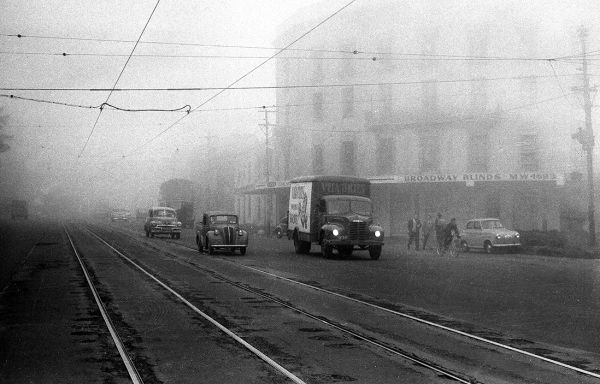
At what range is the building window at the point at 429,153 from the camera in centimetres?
4516

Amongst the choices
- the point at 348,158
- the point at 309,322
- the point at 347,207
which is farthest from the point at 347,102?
the point at 309,322

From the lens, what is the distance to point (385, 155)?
4866cm

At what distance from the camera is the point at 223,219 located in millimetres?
27422

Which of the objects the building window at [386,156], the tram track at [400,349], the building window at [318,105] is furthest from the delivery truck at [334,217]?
the building window at [318,105]

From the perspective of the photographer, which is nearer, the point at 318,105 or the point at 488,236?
the point at 488,236

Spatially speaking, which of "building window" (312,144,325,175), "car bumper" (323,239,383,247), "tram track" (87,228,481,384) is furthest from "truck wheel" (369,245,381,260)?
"building window" (312,144,325,175)

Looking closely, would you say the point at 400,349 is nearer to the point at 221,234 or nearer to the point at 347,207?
the point at 347,207

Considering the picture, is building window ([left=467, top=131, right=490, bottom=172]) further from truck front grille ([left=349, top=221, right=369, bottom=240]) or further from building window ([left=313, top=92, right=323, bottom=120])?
truck front grille ([left=349, top=221, right=369, bottom=240])

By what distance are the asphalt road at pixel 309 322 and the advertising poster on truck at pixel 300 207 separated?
5936 millimetres

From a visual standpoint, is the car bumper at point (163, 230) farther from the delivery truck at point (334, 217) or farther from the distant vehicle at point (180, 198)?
the distant vehicle at point (180, 198)

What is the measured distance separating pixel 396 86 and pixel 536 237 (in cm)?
2093

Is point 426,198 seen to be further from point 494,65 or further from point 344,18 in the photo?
point 344,18

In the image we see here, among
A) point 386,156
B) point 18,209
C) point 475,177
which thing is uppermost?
point 386,156

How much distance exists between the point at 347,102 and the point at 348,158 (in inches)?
190
